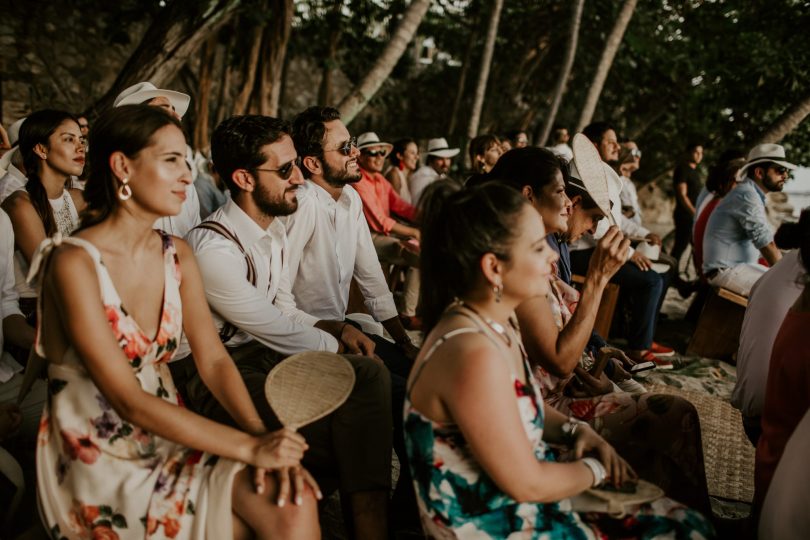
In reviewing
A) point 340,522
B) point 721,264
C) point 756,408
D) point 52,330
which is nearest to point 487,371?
point 52,330

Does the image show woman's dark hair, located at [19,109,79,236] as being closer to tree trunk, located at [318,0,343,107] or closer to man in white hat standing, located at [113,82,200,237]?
man in white hat standing, located at [113,82,200,237]

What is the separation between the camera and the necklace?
1.71 m

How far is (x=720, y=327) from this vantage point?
557 centimetres

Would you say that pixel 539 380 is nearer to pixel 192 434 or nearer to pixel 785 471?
pixel 785 471

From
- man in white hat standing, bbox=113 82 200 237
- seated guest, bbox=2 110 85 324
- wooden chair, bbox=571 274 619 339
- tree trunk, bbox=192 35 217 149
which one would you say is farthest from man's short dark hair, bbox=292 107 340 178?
tree trunk, bbox=192 35 217 149

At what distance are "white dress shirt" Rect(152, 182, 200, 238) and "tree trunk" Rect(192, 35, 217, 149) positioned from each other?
5046 millimetres

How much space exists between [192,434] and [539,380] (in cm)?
138

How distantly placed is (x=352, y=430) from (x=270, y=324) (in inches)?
22.2

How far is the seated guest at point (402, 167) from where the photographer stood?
7.44m

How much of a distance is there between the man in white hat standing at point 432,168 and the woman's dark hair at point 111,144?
527 centimetres

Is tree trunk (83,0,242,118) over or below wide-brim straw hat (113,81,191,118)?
over

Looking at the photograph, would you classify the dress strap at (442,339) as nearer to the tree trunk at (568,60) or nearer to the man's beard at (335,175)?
the man's beard at (335,175)

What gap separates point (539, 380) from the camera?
2568mm

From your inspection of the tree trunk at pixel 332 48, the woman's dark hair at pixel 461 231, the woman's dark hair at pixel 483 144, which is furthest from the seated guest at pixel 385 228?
the tree trunk at pixel 332 48
